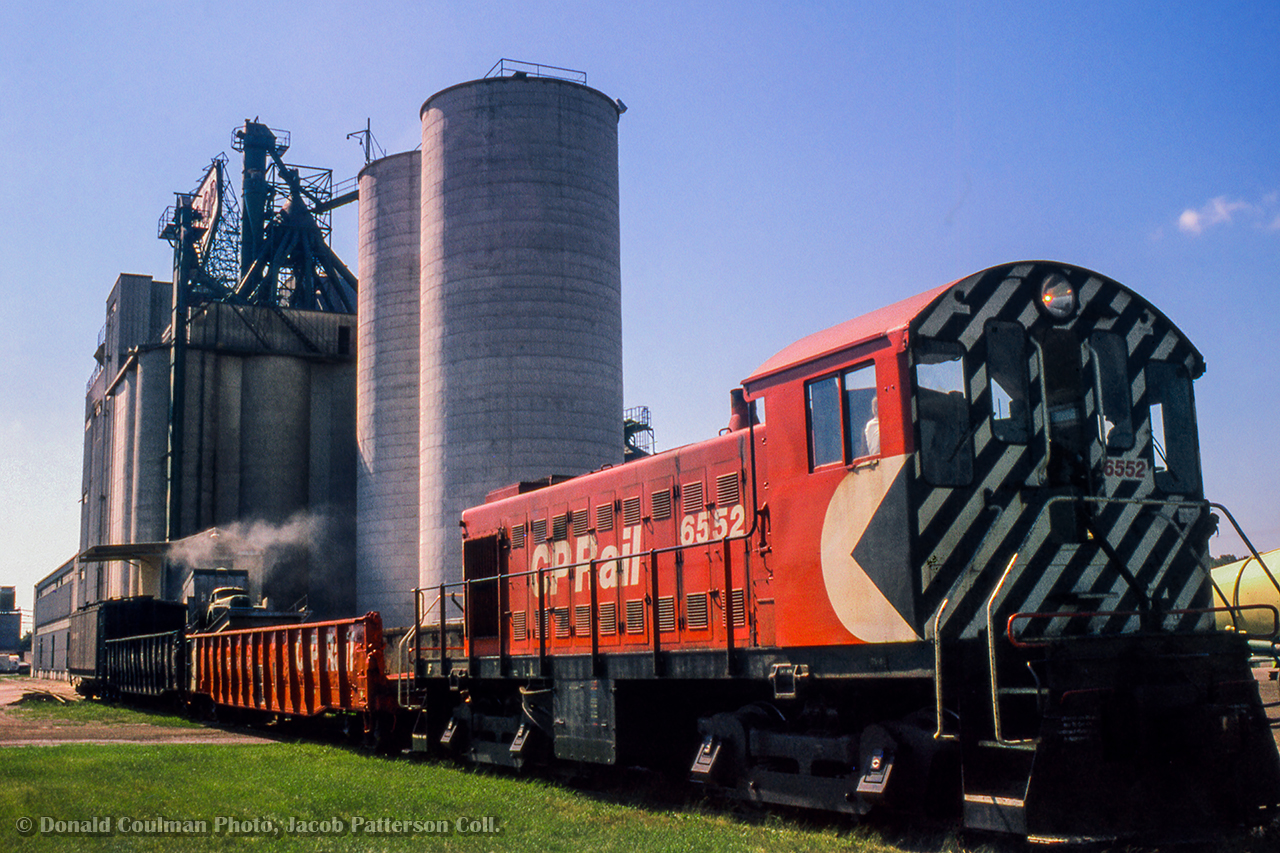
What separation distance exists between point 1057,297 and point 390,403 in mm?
36511

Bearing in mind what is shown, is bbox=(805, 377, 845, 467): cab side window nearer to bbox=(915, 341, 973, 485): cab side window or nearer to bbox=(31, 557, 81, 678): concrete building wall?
bbox=(915, 341, 973, 485): cab side window

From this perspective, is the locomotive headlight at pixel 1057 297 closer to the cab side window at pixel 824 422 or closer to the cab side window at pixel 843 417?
the cab side window at pixel 843 417

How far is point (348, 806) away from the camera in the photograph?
10547 millimetres

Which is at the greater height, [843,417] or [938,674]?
[843,417]

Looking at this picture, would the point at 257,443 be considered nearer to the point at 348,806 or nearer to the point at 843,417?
the point at 348,806

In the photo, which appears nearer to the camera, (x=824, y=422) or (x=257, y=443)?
(x=824, y=422)

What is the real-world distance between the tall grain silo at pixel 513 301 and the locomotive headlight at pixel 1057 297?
28451 mm

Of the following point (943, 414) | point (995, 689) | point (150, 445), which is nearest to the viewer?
A: point (995, 689)

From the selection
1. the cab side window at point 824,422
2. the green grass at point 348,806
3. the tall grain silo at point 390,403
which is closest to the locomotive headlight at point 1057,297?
the cab side window at point 824,422

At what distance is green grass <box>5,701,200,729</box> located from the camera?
83.8 ft

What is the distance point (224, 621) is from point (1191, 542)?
22915 mm

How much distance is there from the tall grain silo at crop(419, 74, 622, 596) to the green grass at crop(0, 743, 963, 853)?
21841 mm

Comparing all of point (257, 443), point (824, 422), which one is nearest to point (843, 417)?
point (824, 422)

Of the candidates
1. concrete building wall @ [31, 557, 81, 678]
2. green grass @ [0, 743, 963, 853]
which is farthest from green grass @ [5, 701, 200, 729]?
concrete building wall @ [31, 557, 81, 678]
